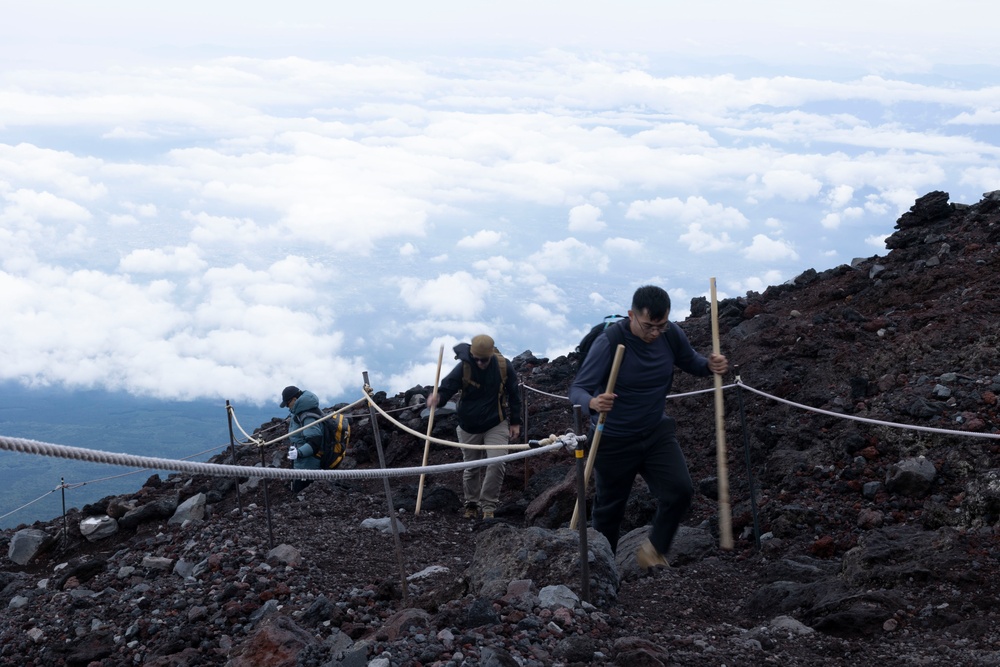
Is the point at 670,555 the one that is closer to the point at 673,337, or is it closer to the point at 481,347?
the point at 673,337

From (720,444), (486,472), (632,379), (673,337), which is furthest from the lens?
(486,472)

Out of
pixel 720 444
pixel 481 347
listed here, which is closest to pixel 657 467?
pixel 720 444

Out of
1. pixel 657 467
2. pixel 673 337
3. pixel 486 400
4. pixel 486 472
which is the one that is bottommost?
pixel 486 472

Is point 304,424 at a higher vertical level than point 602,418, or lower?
lower

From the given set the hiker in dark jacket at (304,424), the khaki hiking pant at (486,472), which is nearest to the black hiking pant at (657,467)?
the khaki hiking pant at (486,472)

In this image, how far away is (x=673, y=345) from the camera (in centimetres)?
626

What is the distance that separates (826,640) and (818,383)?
6557 mm

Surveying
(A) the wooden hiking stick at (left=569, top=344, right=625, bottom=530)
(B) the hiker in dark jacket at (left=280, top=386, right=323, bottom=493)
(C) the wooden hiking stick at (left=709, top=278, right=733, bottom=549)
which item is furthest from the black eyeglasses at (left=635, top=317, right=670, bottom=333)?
(B) the hiker in dark jacket at (left=280, top=386, right=323, bottom=493)

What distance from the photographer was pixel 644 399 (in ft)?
20.1

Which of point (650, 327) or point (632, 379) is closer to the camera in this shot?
point (650, 327)

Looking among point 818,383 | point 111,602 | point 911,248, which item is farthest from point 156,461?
point 911,248

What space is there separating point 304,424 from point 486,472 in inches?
83.5

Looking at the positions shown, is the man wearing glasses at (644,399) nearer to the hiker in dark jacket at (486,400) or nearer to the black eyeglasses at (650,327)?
the black eyeglasses at (650,327)

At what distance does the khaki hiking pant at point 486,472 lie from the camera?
9.71m
